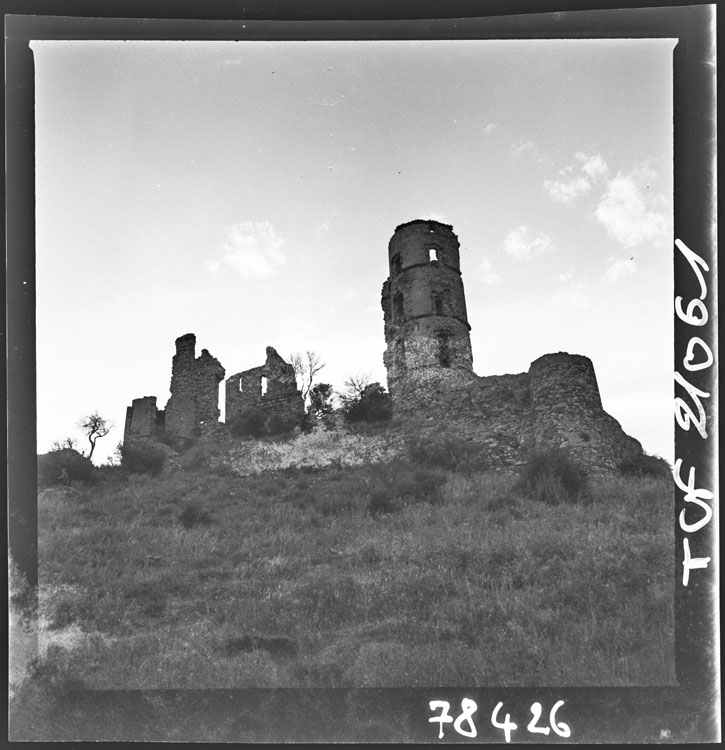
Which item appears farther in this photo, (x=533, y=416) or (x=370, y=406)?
(x=370, y=406)

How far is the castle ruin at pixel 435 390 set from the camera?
46.2ft

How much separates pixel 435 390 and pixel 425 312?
3.08 m

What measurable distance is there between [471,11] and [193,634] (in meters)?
7.41

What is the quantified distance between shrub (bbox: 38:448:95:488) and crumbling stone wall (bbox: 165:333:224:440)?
292 inches

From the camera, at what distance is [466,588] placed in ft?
23.6

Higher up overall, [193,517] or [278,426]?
[278,426]

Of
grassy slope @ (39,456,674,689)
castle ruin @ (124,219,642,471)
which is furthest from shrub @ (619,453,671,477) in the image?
grassy slope @ (39,456,674,689)

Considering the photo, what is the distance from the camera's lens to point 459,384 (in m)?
17.8

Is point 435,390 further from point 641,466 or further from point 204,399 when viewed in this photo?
point 204,399

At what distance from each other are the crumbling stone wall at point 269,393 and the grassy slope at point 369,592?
846cm

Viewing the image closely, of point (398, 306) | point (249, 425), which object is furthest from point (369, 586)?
point (398, 306)

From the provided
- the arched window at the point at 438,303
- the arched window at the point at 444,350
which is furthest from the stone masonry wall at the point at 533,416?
the arched window at the point at 438,303

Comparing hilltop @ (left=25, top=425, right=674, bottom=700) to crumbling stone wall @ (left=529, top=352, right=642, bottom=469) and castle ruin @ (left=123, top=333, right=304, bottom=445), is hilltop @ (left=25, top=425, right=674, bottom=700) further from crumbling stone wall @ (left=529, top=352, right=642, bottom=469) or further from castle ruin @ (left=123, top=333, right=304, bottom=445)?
castle ruin @ (left=123, top=333, right=304, bottom=445)

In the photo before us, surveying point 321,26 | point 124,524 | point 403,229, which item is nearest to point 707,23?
point 321,26
